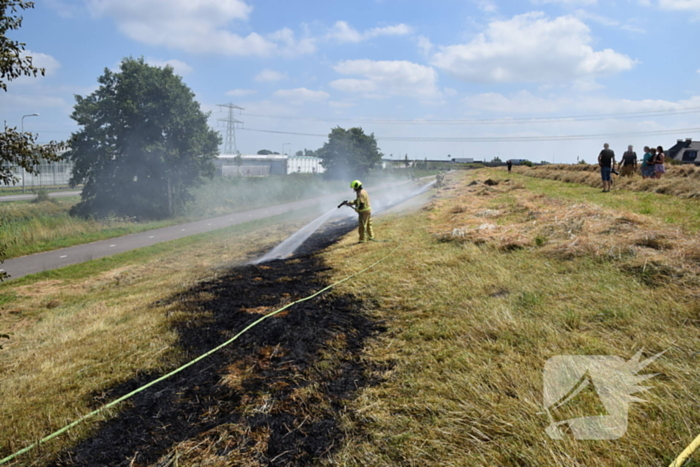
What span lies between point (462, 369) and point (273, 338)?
8.69ft

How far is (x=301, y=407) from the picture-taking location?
3.91m

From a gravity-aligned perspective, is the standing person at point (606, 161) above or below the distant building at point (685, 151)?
below

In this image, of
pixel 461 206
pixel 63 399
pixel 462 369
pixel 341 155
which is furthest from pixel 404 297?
pixel 341 155

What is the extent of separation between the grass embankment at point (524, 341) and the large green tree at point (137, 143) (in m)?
26.8

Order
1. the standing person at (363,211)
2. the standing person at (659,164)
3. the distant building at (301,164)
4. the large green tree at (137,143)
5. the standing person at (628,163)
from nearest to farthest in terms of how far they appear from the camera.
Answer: the standing person at (363,211) → the standing person at (659,164) → the standing person at (628,163) → the large green tree at (137,143) → the distant building at (301,164)

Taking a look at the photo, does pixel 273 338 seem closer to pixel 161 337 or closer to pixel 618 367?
pixel 161 337

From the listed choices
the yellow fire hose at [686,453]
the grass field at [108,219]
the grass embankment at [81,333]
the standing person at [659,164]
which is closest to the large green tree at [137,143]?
the grass field at [108,219]

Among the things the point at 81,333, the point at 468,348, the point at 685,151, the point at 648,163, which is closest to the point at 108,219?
the point at 81,333


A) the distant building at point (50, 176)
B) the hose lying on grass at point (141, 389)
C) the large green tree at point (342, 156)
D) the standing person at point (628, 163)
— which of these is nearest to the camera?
the hose lying on grass at point (141, 389)

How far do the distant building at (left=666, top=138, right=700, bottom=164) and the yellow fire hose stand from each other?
80081 millimetres

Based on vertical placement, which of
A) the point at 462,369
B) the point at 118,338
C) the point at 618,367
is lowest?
the point at 118,338

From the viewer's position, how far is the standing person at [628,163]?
711 inches

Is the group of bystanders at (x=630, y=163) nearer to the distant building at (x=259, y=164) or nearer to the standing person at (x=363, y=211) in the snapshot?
the standing person at (x=363, y=211)

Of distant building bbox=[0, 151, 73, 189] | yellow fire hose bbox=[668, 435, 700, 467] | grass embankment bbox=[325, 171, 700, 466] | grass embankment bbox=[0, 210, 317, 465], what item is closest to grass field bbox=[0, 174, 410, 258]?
grass embankment bbox=[0, 210, 317, 465]
